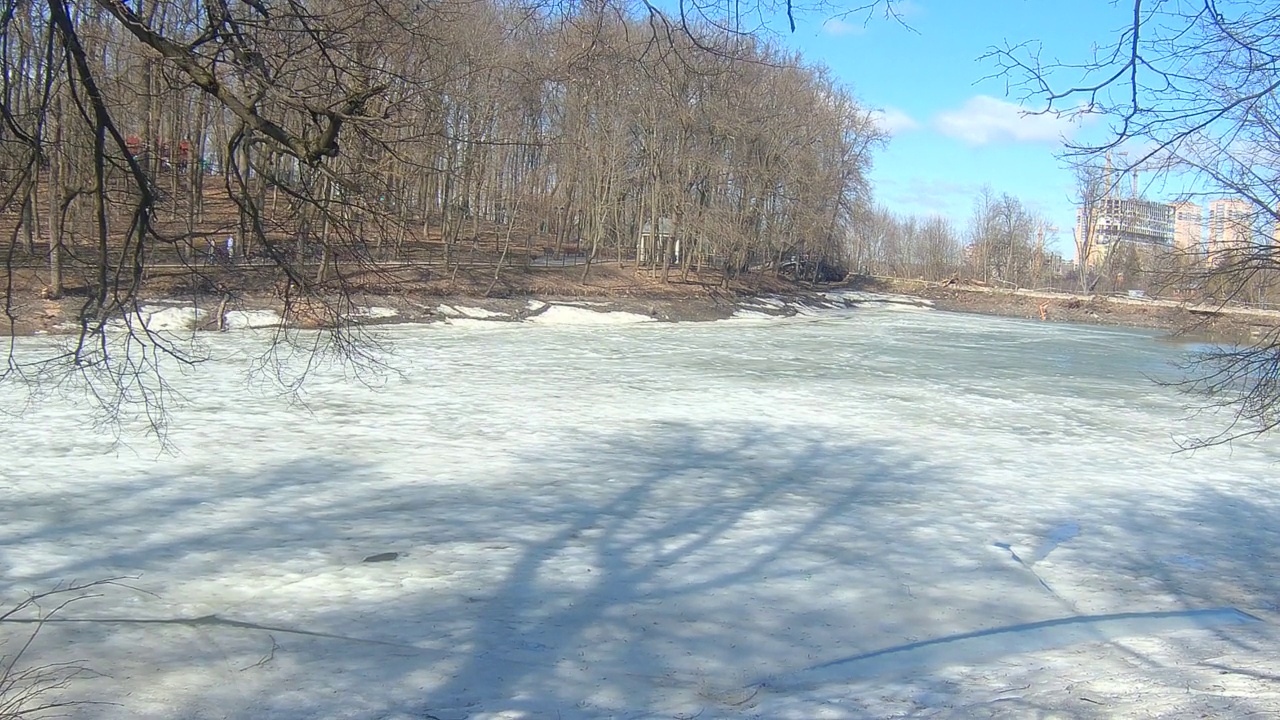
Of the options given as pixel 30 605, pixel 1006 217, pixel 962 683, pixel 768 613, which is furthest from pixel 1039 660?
pixel 1006 217

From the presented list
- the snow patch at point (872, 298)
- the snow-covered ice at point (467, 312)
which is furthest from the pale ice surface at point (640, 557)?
the snow patch at point (872, 298)

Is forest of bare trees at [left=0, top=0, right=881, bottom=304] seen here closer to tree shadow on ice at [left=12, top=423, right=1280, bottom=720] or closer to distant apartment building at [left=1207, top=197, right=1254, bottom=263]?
tree shadow on ice at [left=12, top=423, right=1280, bottom=720]

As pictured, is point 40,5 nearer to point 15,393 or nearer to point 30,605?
point 30,605

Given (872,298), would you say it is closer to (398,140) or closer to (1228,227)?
(1228,227)

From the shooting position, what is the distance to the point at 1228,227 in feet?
30.5

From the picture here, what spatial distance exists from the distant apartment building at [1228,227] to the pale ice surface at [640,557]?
3119 millimetres

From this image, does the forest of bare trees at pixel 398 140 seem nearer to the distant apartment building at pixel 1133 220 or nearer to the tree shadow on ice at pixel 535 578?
the tree shadow on ice at pixel 535 578

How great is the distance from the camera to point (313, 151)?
6012 millimetres

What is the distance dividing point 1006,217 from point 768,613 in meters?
80.9

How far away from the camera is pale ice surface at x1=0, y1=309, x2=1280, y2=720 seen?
6.05 m

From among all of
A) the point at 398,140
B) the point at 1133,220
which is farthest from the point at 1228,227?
the point at 398,140

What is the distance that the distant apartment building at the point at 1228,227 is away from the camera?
896 centimetres

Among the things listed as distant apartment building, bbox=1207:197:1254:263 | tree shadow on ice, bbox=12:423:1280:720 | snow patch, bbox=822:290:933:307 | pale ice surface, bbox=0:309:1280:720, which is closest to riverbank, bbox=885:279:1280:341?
snow patch, bbox=822:290:933:307

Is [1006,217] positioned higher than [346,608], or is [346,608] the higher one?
[1006,217]
